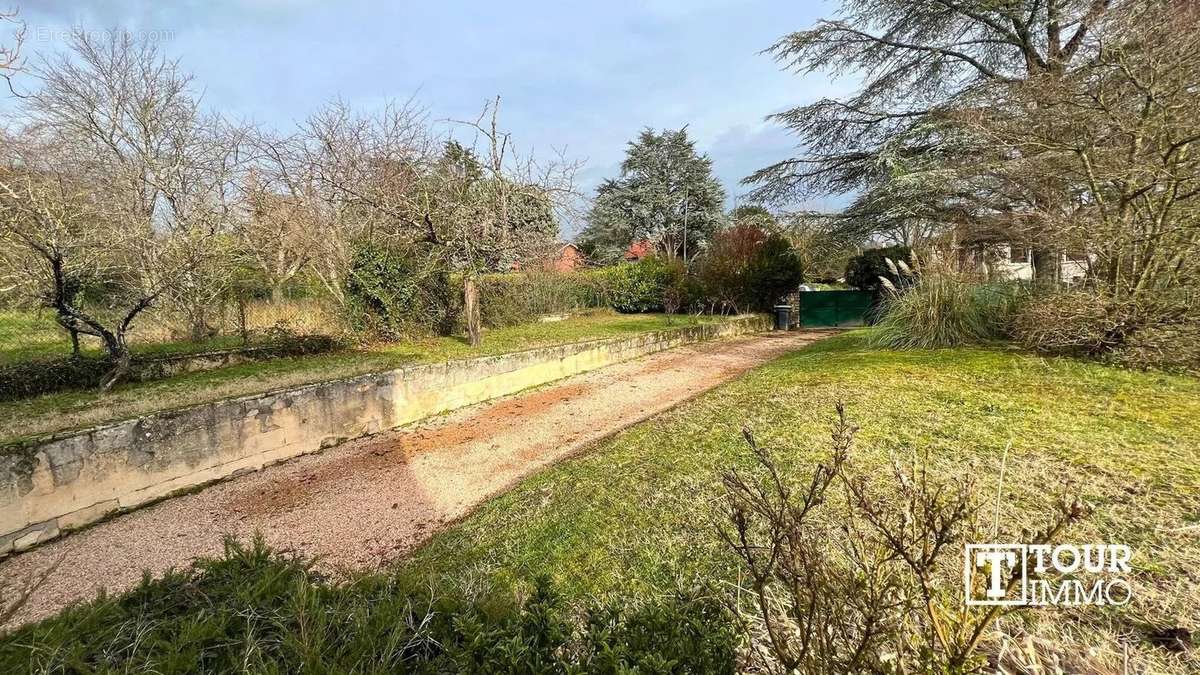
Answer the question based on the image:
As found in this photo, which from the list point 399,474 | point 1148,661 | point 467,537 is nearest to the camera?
point 1148,661

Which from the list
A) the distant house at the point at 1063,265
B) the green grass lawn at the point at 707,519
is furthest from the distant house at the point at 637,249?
the green grass lawn at the point at 707,519

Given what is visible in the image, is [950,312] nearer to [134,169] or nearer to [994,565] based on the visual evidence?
[994,565]

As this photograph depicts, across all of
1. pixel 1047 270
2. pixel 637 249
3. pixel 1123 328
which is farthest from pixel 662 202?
pixel 1123 328

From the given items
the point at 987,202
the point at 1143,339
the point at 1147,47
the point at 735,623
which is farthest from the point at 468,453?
the point at 987,202

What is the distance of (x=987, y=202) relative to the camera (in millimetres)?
9867

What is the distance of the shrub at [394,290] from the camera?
7422 millimetres

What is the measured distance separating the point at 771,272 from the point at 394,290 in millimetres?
10604

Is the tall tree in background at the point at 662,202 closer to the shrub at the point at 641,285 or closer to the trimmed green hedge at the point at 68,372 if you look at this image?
the shrub at the point at 641,285

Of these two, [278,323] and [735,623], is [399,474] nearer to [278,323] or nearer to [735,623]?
[735,623]

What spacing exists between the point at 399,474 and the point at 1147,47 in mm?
8658

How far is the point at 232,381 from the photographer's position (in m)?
5.07

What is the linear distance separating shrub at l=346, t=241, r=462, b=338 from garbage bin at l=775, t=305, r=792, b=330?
390 inches

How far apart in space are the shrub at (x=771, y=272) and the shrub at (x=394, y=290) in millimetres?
9206

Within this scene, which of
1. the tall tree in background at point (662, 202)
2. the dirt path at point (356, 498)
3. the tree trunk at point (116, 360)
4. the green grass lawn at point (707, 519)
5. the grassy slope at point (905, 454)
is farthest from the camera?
the tall tree in background at point (662, 202)
